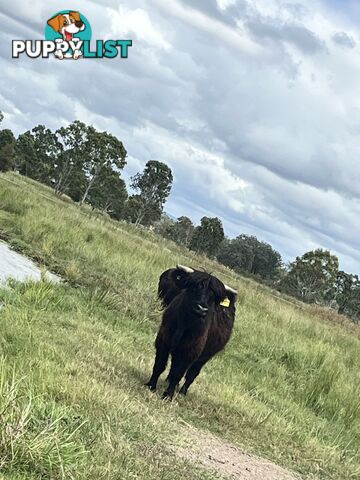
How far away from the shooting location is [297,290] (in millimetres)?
75125

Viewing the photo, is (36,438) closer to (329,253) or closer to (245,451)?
(245,451)

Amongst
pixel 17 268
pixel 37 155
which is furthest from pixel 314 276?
pixel 17 268

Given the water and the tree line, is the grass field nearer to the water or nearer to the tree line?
the water

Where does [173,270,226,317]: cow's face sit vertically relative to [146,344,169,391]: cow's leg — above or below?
above

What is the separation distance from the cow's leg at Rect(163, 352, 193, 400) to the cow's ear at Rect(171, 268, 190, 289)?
2.61 ft

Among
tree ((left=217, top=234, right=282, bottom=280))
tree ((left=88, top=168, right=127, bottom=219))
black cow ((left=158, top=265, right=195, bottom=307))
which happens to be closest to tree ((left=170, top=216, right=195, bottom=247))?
tree ((left=217, top=234, right=282, bottom=280))

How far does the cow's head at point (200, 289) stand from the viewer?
6797 mm

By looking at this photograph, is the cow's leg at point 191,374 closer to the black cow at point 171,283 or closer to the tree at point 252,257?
the black cow at point 171,283

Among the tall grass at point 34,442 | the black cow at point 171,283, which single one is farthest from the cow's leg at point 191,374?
the tall grass at point 34,442

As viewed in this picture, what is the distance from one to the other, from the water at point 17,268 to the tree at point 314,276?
2441 inches

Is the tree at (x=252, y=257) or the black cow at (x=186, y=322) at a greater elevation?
the tree at (x=252, y=257)

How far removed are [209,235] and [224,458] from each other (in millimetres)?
71263

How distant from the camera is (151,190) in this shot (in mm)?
69938

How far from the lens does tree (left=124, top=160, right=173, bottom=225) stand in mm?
68188
